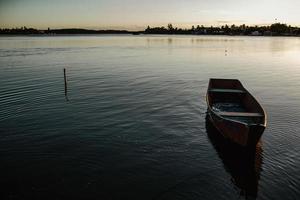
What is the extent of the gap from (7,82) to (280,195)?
37.3 m

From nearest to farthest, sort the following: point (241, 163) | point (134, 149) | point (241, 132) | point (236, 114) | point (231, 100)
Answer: point (241, 132) < point (241, 163) < point (134, 149) < point (236, 114) < point (231, 100)

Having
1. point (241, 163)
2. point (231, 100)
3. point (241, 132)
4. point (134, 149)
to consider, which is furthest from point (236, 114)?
point (134, 149)

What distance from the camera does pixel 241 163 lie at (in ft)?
54.5

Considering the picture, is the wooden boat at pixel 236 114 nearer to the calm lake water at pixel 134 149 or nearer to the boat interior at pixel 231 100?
the boat interior at pixel 231 100

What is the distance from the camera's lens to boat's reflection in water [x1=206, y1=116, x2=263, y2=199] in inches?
562

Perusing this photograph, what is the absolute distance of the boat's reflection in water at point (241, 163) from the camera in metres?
14.3

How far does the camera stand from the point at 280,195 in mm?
13242

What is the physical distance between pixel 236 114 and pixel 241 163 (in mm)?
3571

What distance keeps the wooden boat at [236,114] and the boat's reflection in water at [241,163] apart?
0.74 m

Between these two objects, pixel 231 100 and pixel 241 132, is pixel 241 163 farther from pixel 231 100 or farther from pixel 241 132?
pixel 231 100

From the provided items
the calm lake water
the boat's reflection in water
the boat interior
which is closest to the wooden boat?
the boat interior

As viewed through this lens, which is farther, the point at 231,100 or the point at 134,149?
the point at 231,100

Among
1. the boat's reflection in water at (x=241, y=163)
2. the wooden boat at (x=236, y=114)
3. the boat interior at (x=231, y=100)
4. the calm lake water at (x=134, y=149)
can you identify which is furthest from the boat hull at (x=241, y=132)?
the boat interior at (x=231, y=100)

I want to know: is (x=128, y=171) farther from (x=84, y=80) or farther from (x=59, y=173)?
(x=84, y=80)
